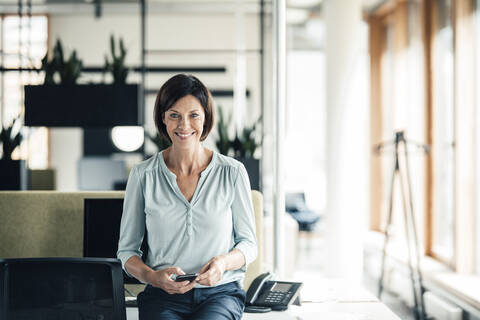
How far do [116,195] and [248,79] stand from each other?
230 inches

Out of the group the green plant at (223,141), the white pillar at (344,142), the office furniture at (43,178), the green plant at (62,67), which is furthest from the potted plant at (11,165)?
the white pillar at (344,142)

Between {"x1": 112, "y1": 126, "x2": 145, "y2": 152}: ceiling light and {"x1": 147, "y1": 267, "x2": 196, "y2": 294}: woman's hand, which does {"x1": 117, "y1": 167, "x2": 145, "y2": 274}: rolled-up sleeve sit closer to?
{"x1": 147, "y1": 267, "x2": 196, "y2": 294}: woman's hand

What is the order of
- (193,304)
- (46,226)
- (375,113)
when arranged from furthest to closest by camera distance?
(375,113) < (46,226) < (193,304)

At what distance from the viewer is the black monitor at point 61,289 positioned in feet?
4.43

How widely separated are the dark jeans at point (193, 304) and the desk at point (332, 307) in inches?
6.9

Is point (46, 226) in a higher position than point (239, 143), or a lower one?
lower

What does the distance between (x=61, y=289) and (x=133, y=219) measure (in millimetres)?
431

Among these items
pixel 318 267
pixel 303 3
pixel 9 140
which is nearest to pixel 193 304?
pixel 9 140

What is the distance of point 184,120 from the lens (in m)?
1.74

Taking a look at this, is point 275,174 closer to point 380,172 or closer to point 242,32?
point 380,172

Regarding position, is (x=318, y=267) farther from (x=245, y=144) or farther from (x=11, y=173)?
(x=11, y=173)

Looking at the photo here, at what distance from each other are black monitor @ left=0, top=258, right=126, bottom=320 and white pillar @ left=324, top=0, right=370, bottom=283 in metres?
3.32

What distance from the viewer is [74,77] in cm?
310

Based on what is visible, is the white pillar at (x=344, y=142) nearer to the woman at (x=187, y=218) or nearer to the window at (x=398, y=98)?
the window at (x=398, y=98)
